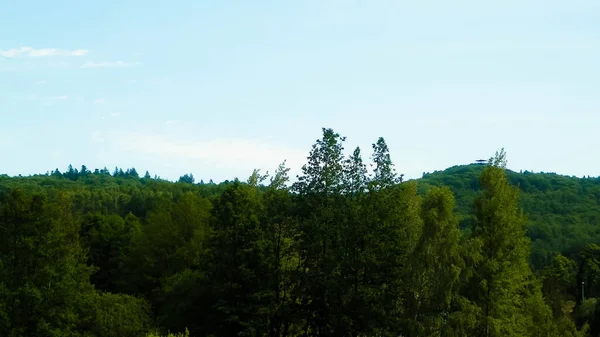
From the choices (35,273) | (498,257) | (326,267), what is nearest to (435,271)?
(498,257)

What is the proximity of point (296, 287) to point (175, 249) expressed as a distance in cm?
2435

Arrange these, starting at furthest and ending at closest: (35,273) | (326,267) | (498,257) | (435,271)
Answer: (35,273) < (326,267) < (498,257) < (435,271)

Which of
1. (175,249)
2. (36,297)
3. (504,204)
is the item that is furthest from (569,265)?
(36,297)

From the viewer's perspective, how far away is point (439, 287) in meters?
34.1

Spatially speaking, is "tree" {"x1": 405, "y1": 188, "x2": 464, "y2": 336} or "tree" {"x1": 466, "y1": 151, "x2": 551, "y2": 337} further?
"tree" {"x1": 466, "y1": 151, "x2": 551, "y2": 337}

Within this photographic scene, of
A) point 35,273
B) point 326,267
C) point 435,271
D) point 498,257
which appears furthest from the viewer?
point 35,273

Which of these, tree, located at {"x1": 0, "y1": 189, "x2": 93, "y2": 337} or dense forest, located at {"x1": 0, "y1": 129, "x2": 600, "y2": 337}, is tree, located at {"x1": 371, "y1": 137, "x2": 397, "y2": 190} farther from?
tree, located at {"x1": 0, "y1": 189, "x2": 93, "y2": 337}

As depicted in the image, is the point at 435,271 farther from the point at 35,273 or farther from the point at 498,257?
the point at 35,273

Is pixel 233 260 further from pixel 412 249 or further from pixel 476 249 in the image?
pixel 476 249

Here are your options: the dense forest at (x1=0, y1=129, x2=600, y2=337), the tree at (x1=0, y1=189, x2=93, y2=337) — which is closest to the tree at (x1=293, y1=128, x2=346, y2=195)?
the dense forest at (x1=0, y1=129, x2=600, y2=337)

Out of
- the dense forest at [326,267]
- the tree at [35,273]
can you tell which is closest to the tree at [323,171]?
the dense forest at [326,267]

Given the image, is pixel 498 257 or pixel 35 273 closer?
pixel 498 257

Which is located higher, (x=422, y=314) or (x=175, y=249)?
(x=175, y=249)

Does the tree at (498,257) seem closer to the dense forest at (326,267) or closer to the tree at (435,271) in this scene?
the dense forest at (326,267)
